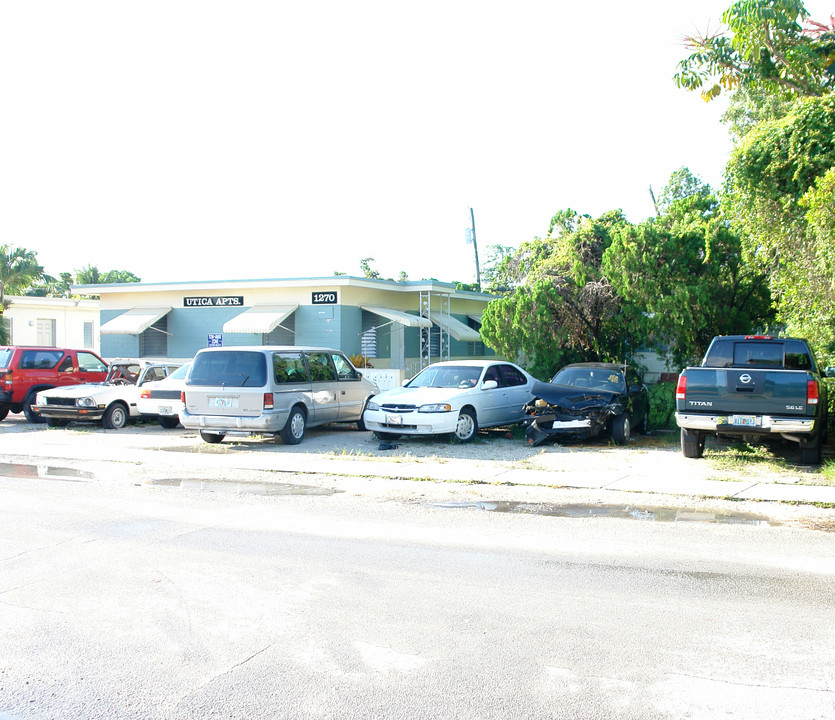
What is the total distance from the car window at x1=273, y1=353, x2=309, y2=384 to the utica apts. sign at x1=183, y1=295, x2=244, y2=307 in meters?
12.5

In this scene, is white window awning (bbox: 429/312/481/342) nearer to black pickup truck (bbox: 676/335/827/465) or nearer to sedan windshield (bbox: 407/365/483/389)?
sedan windshield (bbox: 407/365/483/389)

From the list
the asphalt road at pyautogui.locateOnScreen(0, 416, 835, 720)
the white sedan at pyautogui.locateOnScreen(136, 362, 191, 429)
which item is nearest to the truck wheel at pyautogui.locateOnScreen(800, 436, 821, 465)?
the asphalt road at pyautogui.locateOnScreen(0, 416, 835, 720)

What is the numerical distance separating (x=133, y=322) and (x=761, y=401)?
847 inches

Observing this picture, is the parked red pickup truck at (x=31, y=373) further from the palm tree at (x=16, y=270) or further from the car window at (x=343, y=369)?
the palm tree at (x=16, y=270)

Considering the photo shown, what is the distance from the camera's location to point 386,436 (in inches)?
595

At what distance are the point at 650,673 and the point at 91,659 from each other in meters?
3.16

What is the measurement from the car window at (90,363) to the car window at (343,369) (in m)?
7.69

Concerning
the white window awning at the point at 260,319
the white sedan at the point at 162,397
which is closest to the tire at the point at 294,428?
the white sedan at the point at 162,397

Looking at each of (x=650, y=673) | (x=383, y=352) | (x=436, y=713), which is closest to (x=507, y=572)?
(x=650, y=673)

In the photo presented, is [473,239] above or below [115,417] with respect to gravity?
above

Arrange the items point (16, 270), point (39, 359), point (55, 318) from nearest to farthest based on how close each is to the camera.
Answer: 1. point (39, 359)
2. point (16, 270)
3. point (55, 318)

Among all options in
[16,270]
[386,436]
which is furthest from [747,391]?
[16,270]

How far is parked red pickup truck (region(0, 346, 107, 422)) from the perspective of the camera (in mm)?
18828

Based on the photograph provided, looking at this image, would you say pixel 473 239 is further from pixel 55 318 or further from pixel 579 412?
pixel 579 412
